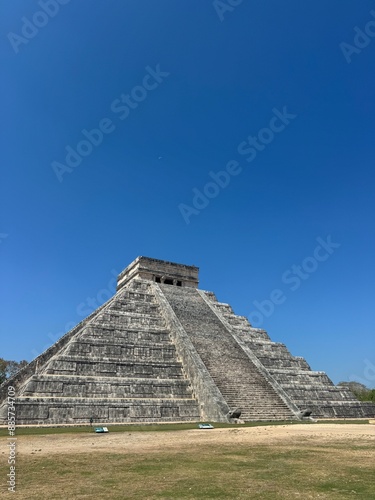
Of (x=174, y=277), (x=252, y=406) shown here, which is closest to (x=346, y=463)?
(x=252, y=406)

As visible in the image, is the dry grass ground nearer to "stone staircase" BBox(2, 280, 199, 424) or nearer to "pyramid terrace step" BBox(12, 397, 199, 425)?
"pyramid terrace step" BBox(12, 397, 199, 425)

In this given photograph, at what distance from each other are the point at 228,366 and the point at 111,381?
23.4 ft

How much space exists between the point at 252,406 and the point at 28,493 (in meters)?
14.5

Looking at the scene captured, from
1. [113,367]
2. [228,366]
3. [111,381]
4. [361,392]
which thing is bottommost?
[361,392]

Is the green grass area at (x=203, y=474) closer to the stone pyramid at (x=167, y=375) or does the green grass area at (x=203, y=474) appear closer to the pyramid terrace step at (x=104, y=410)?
the pyramid terrace step at (x=104, y=410)

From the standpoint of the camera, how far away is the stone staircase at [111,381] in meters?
15.4

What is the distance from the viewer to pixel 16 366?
42562mm

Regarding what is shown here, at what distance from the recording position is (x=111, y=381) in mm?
17203

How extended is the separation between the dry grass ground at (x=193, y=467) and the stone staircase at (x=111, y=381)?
3.90 m

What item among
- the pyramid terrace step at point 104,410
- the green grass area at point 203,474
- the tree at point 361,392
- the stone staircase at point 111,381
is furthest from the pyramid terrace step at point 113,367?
the tree at point 361,392

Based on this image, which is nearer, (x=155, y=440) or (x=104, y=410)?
(x=155, y=440)

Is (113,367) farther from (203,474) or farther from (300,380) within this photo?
(203,474)

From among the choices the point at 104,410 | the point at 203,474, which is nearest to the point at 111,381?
the point at 104,410

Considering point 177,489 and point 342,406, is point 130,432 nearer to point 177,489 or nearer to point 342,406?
point 177,489
